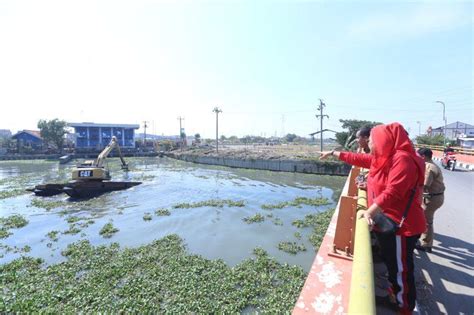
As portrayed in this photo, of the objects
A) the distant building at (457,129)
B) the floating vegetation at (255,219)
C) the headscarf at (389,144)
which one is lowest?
the floating vegetation at (255,219)

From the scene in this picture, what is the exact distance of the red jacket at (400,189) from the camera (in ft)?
6.84

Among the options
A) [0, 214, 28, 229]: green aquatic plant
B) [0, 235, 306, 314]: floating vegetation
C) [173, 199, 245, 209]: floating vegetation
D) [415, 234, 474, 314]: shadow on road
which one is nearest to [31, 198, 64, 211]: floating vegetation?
[0, 214, 28, 229]: green aquatic plant

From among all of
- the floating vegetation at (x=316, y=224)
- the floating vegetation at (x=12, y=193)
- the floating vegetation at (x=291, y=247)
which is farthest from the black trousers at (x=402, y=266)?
the floating vegetation at (x=12, y=193)

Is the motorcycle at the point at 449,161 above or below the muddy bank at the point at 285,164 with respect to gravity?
above

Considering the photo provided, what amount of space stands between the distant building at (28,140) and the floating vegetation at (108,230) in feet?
166

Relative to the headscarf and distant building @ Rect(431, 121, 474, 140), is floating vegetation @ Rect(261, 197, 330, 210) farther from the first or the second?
distant building @ Rect(431, 121, 474, 140)

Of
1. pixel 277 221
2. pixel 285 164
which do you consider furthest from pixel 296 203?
pixel 285 164

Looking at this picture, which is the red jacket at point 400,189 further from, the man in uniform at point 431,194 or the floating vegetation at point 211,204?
the floating vegetation at point 211,204

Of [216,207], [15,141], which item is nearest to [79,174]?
[216,207]

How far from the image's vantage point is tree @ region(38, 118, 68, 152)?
45.1 meters

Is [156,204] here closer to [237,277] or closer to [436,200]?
[237,277]

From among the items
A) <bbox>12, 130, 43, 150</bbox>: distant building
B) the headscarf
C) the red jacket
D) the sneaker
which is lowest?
the sneaker

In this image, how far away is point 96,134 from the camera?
50.0 m

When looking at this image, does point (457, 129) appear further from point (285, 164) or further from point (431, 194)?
point (431, 194)
